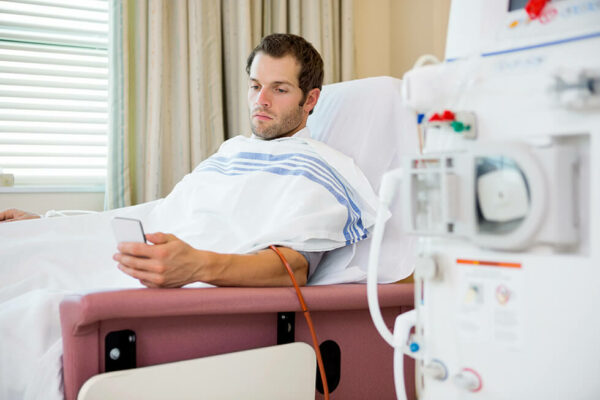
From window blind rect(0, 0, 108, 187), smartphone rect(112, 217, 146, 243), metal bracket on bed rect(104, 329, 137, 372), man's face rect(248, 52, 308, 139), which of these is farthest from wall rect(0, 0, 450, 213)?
metal bracket on bed rect(104, 329, 137, 372)

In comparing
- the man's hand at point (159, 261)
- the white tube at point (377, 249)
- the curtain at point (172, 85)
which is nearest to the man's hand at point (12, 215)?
the curtain at point (172, 85)

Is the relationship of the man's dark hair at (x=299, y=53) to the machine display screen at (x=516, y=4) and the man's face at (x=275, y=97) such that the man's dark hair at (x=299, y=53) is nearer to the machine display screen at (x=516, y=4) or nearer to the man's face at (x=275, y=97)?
the man's face at (x=275, y=97)

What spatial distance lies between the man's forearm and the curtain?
1174 mm

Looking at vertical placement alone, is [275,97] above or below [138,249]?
above

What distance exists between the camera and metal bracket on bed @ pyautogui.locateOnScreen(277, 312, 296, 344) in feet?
3.47

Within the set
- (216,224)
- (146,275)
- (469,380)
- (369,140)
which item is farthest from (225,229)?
(469,380)

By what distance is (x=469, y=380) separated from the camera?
0.72m

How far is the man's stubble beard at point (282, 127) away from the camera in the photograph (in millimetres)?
1592

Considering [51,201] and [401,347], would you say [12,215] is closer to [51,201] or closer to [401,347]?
[51,201]

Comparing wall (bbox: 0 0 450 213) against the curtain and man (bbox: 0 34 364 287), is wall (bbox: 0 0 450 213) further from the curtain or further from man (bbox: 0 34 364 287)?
man (bbox: 0 34 364 287)

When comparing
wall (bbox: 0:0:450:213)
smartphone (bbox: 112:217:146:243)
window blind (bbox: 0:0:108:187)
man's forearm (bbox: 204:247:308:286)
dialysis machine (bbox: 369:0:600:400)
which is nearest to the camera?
dialysis machine (bbox: 369:0:600:400)

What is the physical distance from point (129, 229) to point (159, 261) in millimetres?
81

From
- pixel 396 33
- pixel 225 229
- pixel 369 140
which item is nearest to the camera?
pixel 225 229

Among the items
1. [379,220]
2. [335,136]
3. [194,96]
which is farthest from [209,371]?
[194,96]
